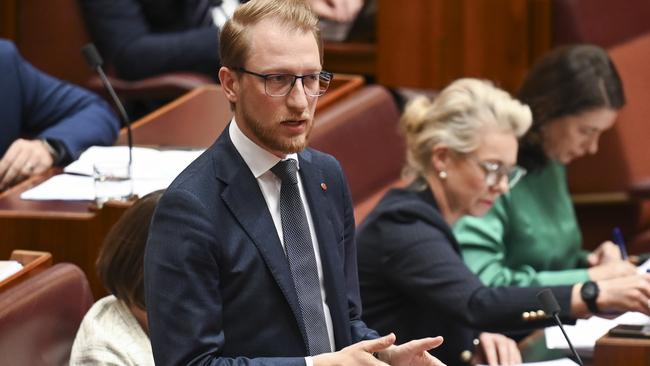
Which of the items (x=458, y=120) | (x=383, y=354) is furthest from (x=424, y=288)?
(x=383, y=354)

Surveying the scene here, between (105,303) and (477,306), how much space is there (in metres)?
0.51

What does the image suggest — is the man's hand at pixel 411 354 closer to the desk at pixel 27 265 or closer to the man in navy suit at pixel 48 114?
the desk at pixel 27 265

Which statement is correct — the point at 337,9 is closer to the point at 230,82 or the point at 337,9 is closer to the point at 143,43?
the point at 143,43

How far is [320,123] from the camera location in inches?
90.5

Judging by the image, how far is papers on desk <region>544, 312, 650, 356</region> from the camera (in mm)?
1724

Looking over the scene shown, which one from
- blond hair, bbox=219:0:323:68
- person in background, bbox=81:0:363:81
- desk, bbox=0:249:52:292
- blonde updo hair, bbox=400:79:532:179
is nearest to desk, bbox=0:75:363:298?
desk, bbox=0:249:52:292

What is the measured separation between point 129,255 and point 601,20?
1.91m

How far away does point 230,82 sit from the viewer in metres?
1.17

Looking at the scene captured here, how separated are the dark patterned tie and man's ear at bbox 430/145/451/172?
732mm

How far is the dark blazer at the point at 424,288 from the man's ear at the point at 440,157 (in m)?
0.08

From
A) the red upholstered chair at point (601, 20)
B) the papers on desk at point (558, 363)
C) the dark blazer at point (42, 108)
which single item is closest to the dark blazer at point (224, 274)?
the papers on desk at point (558, 363)

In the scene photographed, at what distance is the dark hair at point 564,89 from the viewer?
2250mm

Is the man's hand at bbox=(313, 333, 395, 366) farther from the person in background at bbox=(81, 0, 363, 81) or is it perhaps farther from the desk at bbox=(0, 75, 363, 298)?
the person in background at bbox=(81, 0, 363, 81)

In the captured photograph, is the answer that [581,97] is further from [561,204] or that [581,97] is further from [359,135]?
[359,135]
